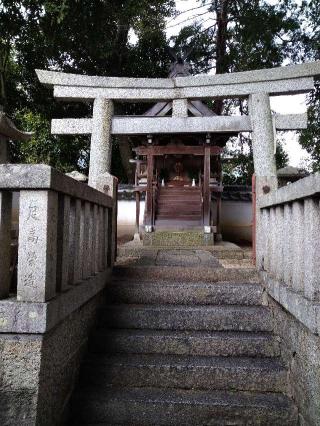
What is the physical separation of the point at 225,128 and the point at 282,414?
16.3 feet

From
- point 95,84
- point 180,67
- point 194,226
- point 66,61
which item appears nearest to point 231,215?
point 194,226

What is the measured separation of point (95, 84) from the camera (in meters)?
6.41

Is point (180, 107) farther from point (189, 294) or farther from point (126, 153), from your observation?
point (126, 153)

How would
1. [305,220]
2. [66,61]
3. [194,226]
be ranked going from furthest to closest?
[66,61] < [194,226] < [305,220]

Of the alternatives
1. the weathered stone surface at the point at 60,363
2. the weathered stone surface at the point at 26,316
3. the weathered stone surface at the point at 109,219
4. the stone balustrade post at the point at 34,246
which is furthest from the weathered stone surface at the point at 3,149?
the weathered stone surface at the point at 26,316

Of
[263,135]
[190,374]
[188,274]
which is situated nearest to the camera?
[190,374]

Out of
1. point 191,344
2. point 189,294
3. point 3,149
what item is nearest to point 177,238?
point 3,149

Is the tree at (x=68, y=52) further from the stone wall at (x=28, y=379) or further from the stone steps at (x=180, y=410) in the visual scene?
the stone steps at (x=180, y=410)

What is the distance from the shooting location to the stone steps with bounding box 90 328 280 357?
10.5 feet

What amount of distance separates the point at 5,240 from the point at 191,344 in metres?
1.88

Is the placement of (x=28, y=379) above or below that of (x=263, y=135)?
below

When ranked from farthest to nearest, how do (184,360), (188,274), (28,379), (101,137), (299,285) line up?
(101,137) < (188,274) < (184,360) < (299,285) < (28,379)

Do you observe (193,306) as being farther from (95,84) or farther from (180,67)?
(180,67)

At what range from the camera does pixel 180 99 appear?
6.61 meters
